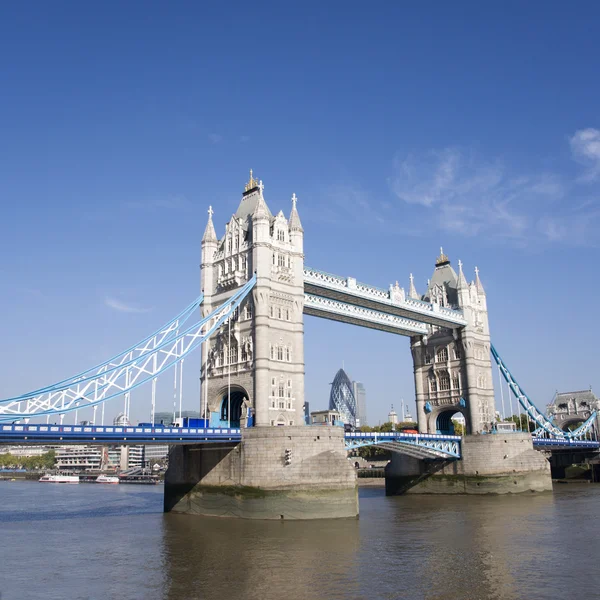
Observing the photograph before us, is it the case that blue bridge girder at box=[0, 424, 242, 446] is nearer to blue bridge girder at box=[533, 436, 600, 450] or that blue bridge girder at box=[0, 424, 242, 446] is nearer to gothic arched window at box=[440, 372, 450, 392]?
gothic arched window at box=[440, 372, 450, 392]

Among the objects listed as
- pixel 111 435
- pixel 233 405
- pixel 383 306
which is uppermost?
pixel 383 306

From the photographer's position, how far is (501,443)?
64.9m

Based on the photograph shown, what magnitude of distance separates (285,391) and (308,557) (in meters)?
22.2

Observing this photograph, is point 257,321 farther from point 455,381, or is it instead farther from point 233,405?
point 455,381

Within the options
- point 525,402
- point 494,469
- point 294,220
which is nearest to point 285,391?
point 294,220

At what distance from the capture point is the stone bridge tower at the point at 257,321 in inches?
1946

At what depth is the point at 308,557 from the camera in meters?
28.9

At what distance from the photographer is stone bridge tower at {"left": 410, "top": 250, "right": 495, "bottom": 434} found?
72.4m

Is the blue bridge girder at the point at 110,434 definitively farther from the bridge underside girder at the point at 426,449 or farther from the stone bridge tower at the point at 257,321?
the bridge underside girder at the point at 426,449

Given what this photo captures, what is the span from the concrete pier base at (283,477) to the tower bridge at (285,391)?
0.07 metres

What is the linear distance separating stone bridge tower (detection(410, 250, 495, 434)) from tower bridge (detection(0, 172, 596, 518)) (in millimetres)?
142

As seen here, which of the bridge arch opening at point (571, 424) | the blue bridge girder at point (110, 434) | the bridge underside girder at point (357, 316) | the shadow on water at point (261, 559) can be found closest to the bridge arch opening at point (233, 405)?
the blue bridge girder at point (110, 434)

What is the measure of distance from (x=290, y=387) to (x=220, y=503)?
10.9 meters

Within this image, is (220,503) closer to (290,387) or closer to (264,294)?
(290,387)
